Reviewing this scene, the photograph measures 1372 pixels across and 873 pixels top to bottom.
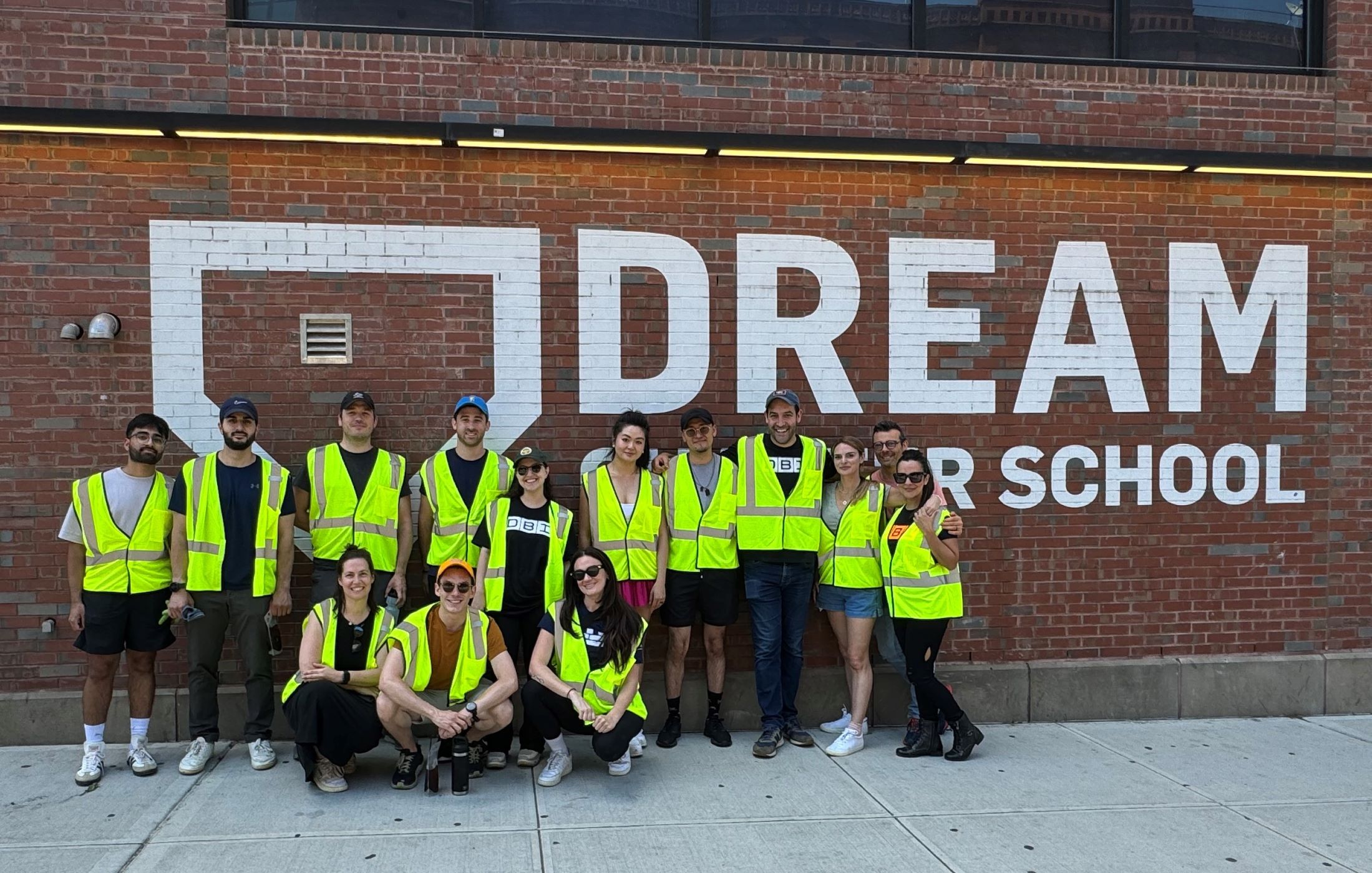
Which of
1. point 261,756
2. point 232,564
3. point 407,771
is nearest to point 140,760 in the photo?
point 261,756

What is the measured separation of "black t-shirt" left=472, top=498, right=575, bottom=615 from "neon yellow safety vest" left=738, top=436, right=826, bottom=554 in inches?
47.4

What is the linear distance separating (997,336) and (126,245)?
18.7 ft

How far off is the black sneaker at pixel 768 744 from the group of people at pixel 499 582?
17 mm

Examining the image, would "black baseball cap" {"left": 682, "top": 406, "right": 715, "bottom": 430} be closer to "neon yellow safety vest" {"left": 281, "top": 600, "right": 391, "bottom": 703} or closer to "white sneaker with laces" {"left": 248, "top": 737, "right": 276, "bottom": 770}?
"neon yellow safety vest" {"left": 281, "top": 600, "right": 391, "bottom": 703}

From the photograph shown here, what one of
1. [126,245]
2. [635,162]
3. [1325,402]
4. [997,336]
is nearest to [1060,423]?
[997,336]

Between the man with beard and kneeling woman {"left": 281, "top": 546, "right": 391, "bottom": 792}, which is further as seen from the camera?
the man with beard

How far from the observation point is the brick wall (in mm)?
5953

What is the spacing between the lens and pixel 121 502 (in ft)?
18.1

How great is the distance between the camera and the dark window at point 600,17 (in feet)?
21.1

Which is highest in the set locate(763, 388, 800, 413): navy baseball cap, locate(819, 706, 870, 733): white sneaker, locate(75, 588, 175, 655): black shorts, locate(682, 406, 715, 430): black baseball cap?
locate(763, 388, 800, 413): navy baseball cap

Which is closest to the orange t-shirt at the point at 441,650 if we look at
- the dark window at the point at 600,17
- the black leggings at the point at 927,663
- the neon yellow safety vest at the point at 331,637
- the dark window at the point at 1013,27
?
the neon yellow safety vest at the point at 331,637

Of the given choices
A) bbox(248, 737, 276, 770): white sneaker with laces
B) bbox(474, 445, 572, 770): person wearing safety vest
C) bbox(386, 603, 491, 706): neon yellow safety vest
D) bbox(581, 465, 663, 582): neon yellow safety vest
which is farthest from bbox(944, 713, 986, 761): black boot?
bbox(248, 737, 276, 770): white sneaker with laces

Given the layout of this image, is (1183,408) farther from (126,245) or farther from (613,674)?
(126,245)

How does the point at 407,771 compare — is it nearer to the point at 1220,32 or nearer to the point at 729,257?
the point at 729,257
